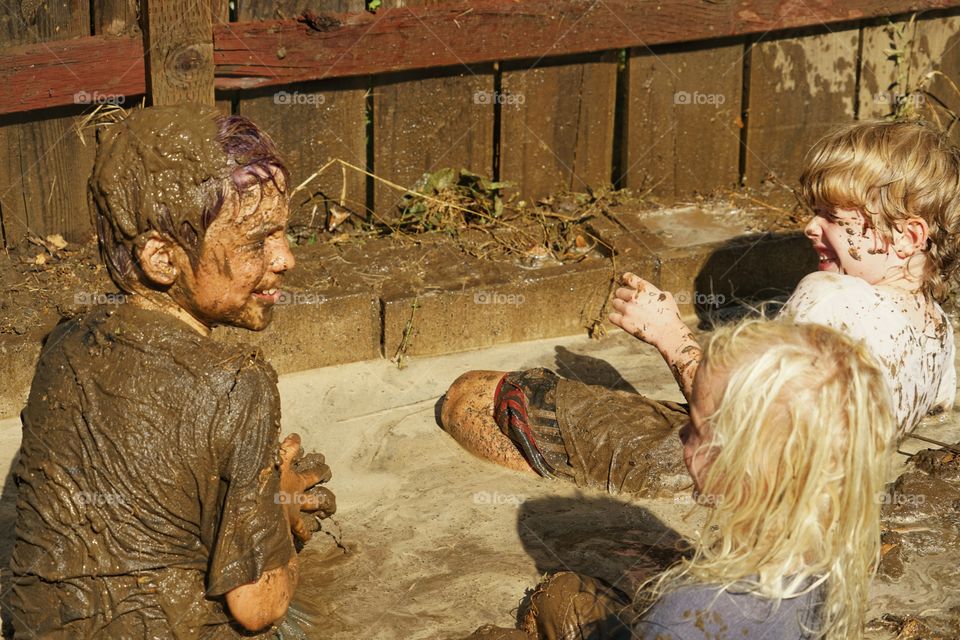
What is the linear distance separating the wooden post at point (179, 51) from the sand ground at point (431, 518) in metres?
1.32

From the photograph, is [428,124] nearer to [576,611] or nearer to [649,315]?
[649,315]

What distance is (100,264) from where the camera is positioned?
5574 mm

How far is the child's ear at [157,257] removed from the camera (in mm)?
3137

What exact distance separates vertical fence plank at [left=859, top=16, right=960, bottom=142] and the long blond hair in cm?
451

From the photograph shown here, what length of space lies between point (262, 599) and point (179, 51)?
2.90m

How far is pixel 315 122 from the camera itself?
5891 mm

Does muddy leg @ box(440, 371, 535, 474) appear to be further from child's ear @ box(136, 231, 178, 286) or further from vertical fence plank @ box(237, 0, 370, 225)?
child's ear @ box(136, 231, 178, 286)

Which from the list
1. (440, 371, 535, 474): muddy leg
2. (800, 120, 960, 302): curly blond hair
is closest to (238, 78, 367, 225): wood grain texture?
(440, 371, 535, 474): muddy leg

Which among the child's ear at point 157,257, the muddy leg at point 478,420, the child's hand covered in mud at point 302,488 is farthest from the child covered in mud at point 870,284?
the child's ear at point 157,257

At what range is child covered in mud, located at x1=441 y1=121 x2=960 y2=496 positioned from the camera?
4.30 m

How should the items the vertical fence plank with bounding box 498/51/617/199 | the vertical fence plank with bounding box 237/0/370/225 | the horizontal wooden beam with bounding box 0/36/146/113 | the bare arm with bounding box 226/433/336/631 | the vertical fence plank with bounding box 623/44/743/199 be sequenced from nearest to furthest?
the bare arm with bounding box 226/433/336/631
the horizontal wooden beam with bounding box 0/36/146/113
the vertical fence plank with bounding box 237/0/370/225
the vertical fence plank with bounding box 498/51/617/199
the vertical fence plank with bounding box 623/44/743/199

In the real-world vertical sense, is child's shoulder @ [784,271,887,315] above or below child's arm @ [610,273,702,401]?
above

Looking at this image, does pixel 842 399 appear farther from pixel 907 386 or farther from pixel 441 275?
pixel 441 275

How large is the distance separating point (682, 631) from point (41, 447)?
1.64 m
